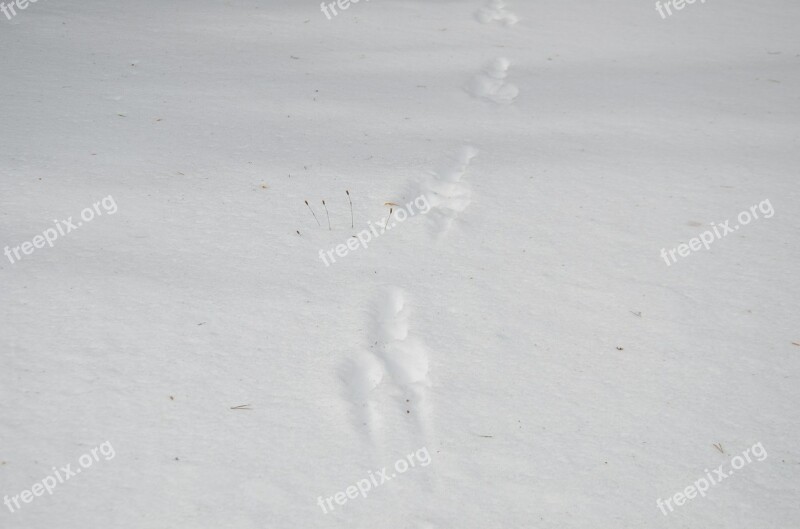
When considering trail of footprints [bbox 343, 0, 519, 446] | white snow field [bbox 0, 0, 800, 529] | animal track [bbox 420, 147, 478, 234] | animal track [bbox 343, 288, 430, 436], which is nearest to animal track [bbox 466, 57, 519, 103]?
white snow field [bbox 0, 0, 800, 529]

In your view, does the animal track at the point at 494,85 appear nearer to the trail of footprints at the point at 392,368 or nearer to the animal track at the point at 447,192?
the animal track at the point at 447,192

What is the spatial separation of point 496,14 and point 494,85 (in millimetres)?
803

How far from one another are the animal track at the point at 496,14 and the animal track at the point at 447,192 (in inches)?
49.9

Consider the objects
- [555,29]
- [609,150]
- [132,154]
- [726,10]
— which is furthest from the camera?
[726,10]

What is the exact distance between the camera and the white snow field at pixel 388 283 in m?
1.19

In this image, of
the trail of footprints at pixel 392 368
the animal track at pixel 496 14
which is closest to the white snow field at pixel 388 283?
the trail of footprints at pixel 392 368

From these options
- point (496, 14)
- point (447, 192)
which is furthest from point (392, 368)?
point (496, 14)

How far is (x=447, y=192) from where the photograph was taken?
1.98 meters

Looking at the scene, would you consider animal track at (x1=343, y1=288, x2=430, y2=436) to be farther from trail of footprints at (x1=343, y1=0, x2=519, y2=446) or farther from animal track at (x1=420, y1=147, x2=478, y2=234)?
animal track at (x1=420, y1=147, x2=478, y2=234)

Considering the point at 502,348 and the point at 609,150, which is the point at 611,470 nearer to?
the point at 502,348

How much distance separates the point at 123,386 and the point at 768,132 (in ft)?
7.11

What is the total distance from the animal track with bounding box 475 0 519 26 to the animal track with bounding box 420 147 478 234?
1.27 metres

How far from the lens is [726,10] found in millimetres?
3346

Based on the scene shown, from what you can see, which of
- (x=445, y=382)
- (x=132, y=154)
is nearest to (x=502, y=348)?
(x=445, y=382)
